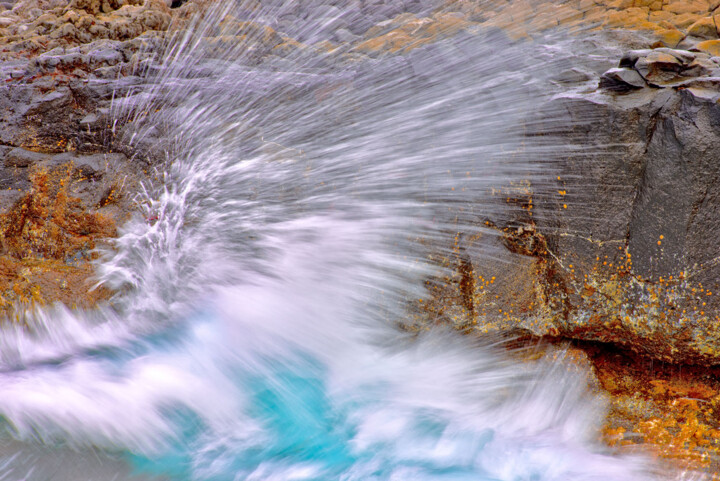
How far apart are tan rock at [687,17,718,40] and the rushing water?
69 centimetres

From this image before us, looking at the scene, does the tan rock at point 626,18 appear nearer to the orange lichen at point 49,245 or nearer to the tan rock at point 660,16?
the tan rock at point 660,16

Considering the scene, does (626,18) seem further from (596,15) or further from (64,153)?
(64,153)

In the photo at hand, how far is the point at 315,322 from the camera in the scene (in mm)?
2965

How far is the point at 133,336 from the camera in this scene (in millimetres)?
3053

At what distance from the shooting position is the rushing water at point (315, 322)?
2602 millimetres

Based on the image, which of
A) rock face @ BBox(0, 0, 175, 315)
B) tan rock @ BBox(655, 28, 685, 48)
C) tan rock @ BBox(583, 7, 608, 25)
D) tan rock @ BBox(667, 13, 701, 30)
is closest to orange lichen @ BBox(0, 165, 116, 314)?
rock face @ BBox(0, 0, 175, 315)

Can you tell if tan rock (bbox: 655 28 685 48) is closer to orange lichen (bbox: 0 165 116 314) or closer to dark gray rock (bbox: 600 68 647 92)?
dark gray rock (bbox: 600 68 647 92)

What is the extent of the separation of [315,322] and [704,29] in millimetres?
2648

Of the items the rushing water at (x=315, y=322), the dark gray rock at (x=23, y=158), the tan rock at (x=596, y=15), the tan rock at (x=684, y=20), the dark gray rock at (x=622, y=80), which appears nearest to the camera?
the dark gray rock at (x=622, y=80)

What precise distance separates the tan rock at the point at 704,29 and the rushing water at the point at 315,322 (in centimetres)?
69

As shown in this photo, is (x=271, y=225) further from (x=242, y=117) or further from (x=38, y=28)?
(x=38, y=28)

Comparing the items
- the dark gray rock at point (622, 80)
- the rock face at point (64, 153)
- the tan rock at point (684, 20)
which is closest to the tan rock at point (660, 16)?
the tan rock at point (684, 20)

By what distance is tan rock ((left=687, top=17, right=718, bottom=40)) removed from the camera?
2.79 meters

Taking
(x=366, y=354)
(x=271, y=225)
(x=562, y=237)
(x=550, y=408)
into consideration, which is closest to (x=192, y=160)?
(x=271, y=225)
